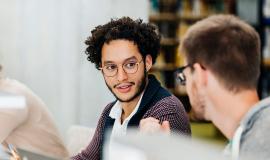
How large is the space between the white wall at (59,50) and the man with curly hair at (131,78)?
1.26ft

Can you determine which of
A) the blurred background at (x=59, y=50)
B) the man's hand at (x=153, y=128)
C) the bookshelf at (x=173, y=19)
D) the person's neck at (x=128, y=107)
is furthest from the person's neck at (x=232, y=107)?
the bookshelf at (x=173, y=19)

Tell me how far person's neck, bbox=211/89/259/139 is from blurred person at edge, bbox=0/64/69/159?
0.71m

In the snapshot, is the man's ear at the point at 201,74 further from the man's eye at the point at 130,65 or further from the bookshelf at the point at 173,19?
the bookshelf at the point at 173,19

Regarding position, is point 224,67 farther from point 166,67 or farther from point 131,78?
point 166,67

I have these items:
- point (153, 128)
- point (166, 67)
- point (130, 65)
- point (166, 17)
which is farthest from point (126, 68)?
point (166, 17)

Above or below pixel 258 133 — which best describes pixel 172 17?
above

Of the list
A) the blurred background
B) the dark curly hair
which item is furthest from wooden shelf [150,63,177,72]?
the dark curly hair

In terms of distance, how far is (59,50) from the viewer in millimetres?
2166

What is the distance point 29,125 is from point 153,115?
21.9 inches

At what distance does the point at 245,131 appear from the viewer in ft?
3.18

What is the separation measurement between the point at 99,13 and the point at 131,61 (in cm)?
52

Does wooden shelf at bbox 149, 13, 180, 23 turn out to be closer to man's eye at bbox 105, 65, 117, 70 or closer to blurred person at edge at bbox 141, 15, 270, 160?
man's eye at bbox 105, 65, 117, 70

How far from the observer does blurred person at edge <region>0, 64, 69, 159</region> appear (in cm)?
171

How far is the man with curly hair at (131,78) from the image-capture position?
153cm
